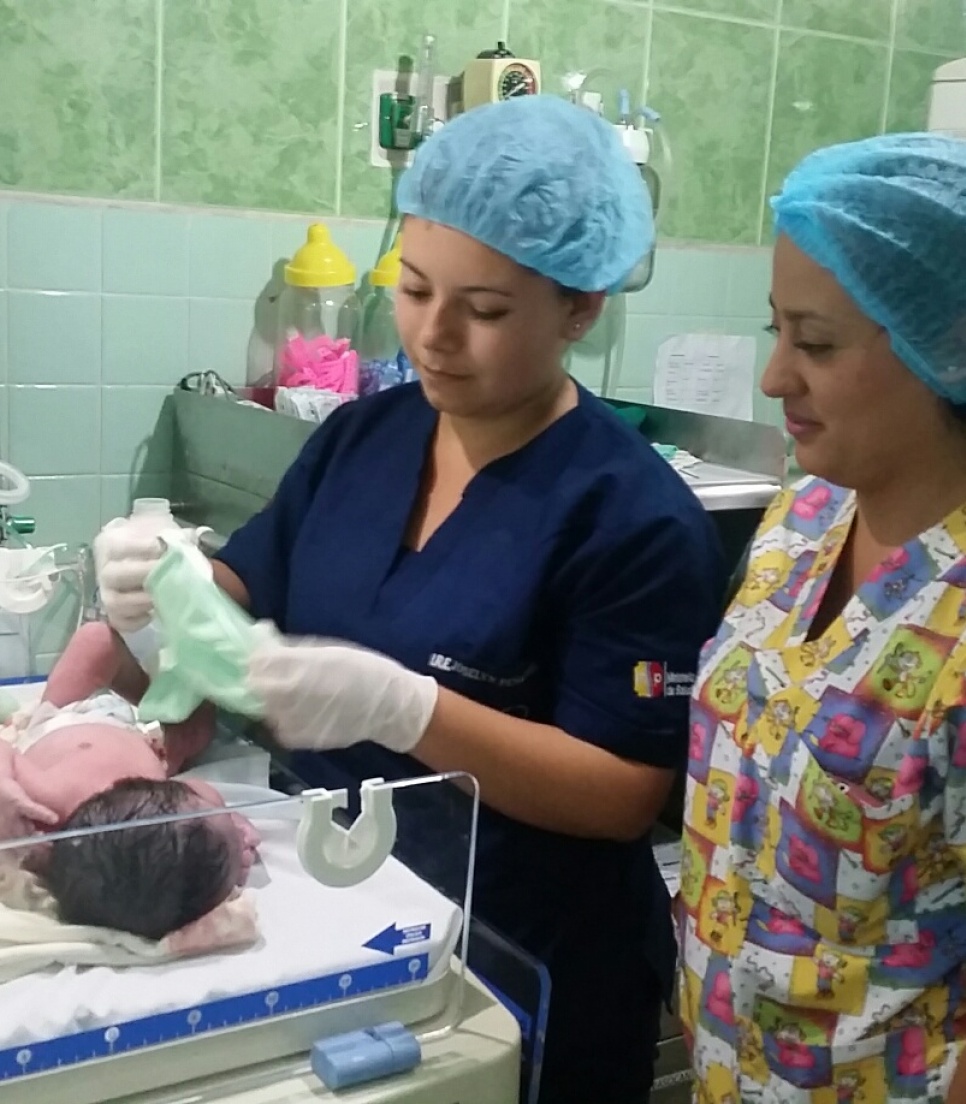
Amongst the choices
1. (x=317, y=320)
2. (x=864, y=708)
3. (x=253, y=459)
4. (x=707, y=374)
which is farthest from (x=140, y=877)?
(x=707, y=374)

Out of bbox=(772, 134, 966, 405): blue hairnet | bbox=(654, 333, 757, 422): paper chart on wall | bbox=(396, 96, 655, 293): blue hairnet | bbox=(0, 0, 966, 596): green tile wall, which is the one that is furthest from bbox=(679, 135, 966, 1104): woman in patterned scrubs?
bbox=(654, 333, 757, 422): paper chart on wall

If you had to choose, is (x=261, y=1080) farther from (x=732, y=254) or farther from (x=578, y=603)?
(x=732, y=254)

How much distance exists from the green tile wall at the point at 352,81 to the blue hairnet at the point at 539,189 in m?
0.81

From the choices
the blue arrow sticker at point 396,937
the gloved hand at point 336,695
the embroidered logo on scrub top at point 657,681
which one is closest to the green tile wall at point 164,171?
the gloved hand at point 336,695

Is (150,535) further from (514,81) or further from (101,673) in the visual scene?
(514,81)

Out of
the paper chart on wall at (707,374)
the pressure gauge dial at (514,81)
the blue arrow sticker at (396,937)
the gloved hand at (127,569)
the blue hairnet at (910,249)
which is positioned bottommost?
the blue arrow sticker at (396,937)

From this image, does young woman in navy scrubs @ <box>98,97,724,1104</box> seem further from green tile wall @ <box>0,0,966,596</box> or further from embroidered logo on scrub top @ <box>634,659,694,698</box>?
green tile wall @ <box>0,0,966,596</box>

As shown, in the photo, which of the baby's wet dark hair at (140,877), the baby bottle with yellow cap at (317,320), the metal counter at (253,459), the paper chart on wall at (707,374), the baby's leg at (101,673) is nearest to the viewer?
the baby's wet dark hair at (140,877)

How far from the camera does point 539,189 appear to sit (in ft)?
3.74

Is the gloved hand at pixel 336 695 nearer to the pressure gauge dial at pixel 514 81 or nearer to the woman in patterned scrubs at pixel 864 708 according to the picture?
the woman in patterned scrubs at pixel 864 708

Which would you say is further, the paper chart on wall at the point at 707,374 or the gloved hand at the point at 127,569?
the paper chart on wall at the point at 707,374

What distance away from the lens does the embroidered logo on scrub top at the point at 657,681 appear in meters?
1.08

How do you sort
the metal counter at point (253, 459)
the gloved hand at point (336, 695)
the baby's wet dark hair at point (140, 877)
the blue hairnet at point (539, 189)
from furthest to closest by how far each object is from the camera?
the metal counter at point (253, 459), the blue hairnet at point (539, 189), the gloved hand at point (336, 695), the baby's wet dark hair at point (140, 877)

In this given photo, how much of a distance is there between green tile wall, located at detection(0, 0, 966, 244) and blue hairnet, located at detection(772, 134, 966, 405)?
1.24 m
